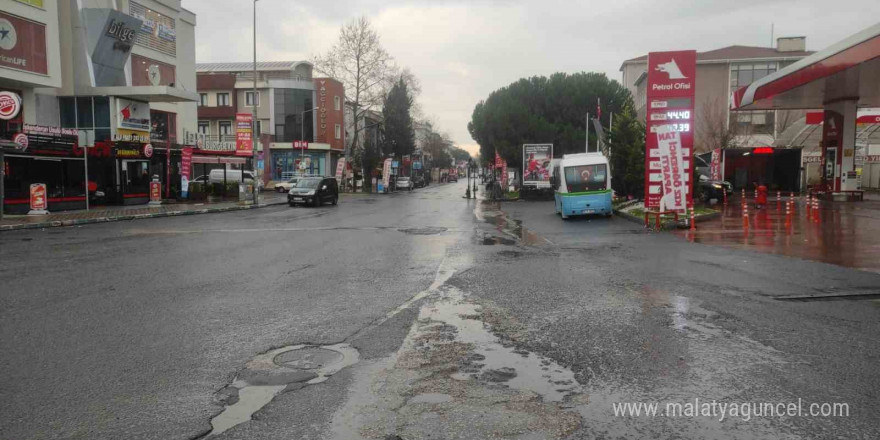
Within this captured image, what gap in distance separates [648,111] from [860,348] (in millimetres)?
17453

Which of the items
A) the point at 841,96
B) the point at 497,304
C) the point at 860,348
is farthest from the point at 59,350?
the point at 841,96

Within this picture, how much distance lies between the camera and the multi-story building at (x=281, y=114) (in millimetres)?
65500

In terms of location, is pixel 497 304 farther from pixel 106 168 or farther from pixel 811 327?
pixel 106 168

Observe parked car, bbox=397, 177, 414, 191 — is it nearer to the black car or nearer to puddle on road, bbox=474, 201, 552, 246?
the black car

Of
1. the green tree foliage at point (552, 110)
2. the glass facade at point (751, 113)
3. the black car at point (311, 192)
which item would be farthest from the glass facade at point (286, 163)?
the glass facade at point (751, 113)

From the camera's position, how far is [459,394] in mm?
4418

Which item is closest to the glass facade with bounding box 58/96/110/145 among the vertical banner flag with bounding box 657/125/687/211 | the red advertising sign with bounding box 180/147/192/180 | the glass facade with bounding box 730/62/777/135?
the red advertising sign with bounding box 180/147/192/180

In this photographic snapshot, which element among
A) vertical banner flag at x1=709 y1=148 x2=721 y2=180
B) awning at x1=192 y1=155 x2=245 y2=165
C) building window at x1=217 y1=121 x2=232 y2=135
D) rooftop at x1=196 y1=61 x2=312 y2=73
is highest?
rooftop at x1=196 y1=61 x2=312 y2=73

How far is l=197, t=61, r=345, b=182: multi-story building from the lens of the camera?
65.5m

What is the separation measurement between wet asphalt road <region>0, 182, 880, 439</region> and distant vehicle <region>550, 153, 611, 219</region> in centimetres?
968

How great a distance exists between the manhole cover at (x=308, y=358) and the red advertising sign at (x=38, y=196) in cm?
2422

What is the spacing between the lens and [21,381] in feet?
15.6

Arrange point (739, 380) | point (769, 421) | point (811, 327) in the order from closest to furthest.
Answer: point (769, 421)
point (739, 380)
point (811, 327)

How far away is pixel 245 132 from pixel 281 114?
105 ft
